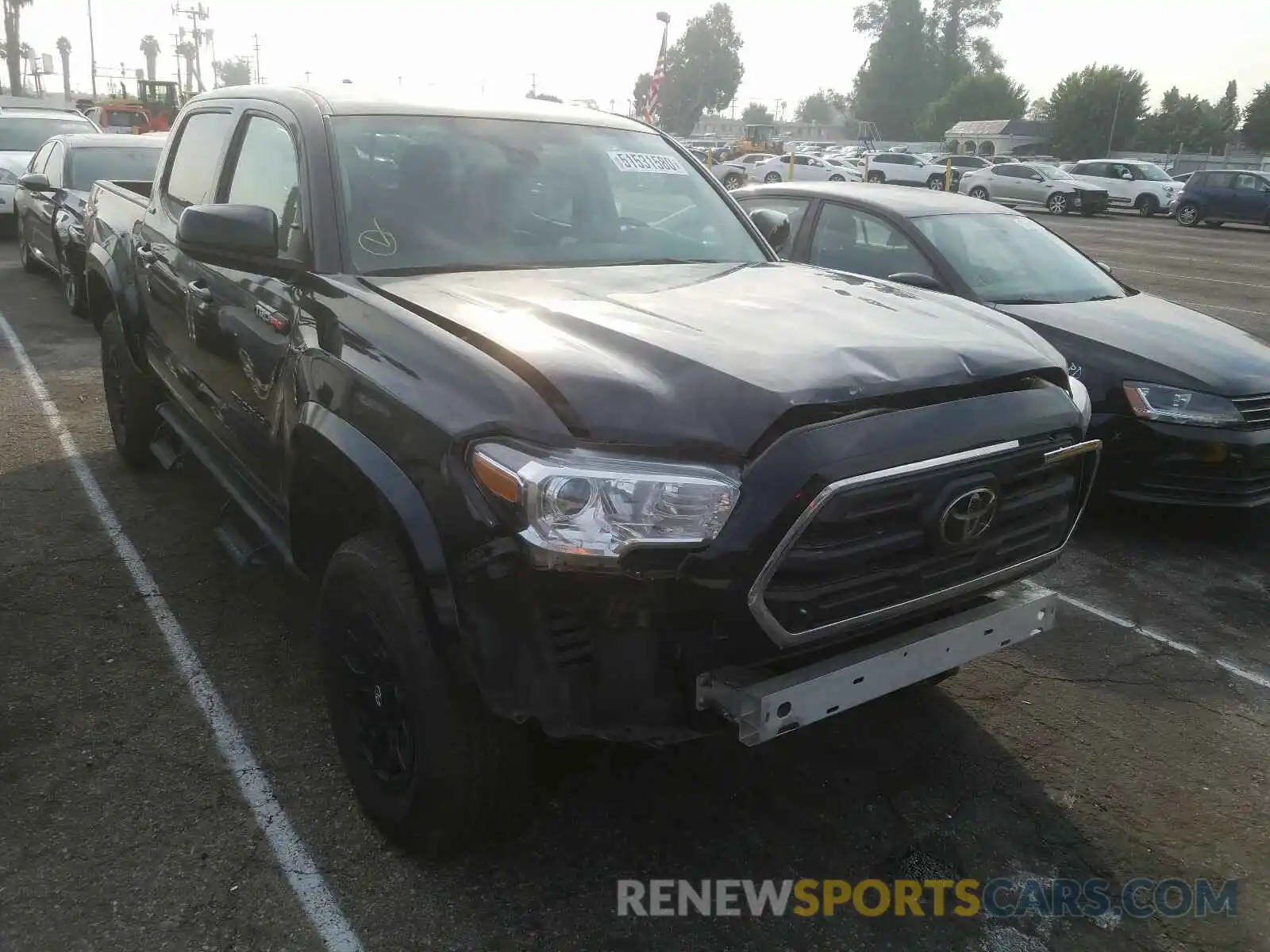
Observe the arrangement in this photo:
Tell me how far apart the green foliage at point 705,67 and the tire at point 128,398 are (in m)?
123

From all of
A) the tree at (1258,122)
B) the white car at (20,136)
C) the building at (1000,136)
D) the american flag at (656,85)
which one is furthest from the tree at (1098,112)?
the white car at (20,136)

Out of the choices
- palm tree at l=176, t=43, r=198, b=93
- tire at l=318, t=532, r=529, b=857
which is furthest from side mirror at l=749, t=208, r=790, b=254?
palm tree at l=176, t=43, r=198, b=93

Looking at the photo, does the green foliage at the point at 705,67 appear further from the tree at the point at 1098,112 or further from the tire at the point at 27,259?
the tire at the point at 27,259

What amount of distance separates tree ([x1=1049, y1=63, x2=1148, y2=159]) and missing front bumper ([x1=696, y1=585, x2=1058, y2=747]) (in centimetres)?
7414

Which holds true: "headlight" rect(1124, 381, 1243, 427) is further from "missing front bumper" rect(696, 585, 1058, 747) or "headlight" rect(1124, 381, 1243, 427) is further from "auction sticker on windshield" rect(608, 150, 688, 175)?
"missing front bumper" rect(696, 585, 1058, 747)

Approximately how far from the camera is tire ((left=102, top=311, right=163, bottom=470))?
17.0 ft

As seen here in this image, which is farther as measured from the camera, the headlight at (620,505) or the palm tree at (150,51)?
the palm tree at (150,51)

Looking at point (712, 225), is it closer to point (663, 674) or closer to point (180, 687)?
point (663, 674)

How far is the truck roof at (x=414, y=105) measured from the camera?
11.2ft

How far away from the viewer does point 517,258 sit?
10.7ft

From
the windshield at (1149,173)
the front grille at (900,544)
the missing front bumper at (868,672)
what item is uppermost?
the windshield at (1149,173)

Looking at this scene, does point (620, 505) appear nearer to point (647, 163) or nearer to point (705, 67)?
point (647, 163)

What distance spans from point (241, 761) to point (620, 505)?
176cm

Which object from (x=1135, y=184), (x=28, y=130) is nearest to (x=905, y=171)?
(x=1135, y=184)
